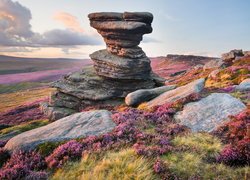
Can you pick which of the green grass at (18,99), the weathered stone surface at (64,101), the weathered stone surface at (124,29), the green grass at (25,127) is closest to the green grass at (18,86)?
the green grass at (18,99)

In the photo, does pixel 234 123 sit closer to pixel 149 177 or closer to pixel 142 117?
pixel 142 117

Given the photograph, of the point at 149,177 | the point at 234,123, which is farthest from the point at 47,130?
the point at 234,123

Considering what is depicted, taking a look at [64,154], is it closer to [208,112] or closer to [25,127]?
[208,112]

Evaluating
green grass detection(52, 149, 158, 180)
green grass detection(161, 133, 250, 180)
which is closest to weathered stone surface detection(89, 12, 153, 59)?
green grass detection(161, 133, 250, 180)

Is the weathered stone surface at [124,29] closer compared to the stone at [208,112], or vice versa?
the stone at [208,112]

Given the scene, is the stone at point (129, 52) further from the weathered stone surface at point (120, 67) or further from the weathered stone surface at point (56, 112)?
the weathered stone surface at point (56, 112)

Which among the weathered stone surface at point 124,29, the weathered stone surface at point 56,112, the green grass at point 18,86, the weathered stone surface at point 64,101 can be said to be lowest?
the green grass at point 18,86

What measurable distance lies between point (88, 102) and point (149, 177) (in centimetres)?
2450

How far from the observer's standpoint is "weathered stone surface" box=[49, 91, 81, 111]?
34.2m

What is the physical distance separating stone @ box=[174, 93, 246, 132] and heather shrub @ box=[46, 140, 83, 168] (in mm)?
6947

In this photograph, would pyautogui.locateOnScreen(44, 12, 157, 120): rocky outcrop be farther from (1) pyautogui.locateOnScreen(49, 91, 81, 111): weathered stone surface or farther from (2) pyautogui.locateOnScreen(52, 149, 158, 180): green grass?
(2) pyautogui.locateOnScreen(52, 149, 158, 180): green grass

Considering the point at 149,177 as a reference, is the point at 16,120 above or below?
below

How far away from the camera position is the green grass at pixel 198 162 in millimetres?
10320

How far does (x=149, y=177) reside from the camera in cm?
962
